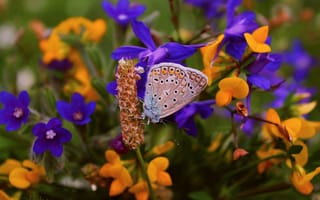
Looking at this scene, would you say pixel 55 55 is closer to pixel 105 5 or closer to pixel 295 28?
pixel 105 5

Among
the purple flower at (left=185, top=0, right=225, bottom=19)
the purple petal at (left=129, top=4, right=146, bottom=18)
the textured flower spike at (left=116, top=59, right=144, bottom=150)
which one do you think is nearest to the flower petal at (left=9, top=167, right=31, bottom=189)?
the textured flower spike at (left=116, top=59, right=144, bottom=150)

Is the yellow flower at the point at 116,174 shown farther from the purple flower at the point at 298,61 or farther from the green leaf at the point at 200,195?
the purple flower at the point at 298,61

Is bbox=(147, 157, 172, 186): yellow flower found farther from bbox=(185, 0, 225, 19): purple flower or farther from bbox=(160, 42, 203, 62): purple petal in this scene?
bbox=(185, 0, 225, 19): purple flower

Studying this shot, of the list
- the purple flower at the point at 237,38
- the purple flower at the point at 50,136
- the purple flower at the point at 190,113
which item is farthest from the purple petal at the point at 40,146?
the purple flower at the point at 237,38

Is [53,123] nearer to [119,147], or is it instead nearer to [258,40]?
[119,147]

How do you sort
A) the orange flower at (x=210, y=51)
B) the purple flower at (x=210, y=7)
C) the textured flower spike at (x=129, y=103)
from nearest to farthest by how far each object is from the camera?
1. the textured flower spike at (x=129, y=103)
2. the orange flower at (x=210, y=51)
3. the purple flower at (x=210, y=7)
